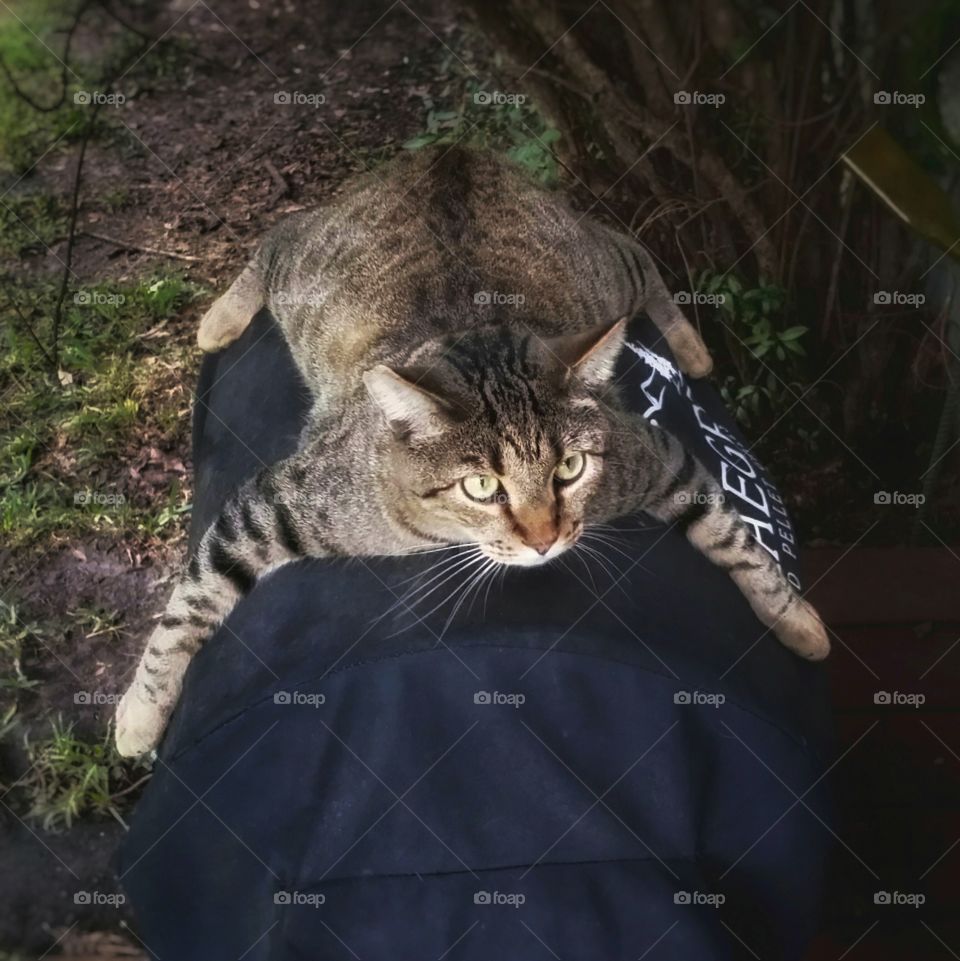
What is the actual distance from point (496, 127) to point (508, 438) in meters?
1.85

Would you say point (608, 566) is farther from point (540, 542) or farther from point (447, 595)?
point (447, 595)

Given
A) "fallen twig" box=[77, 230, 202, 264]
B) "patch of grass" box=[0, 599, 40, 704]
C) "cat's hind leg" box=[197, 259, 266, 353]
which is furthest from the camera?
"fallen twig" box=[77, 230, 202, 264]

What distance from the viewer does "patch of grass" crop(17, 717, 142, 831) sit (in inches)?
74.8

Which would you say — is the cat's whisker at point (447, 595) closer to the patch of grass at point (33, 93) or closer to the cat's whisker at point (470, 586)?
the cat's whisker at point (470, 586)

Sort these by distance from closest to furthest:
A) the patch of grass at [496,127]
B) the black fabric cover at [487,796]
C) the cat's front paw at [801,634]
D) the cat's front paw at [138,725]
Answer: the black fabric cover at [487,796] → the cat's front paw at [801,634] → the cat's front paw at [138,725] → the patch of grass at [496,127]

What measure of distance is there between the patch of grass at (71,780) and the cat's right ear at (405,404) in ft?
3.44

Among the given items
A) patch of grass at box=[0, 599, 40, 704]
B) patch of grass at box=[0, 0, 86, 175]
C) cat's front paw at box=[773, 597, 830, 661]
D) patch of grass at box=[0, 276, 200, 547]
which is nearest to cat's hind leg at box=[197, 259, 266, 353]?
patch of grass at box=[0, 276, 200, 547]

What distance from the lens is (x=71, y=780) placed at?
1940 millimetres

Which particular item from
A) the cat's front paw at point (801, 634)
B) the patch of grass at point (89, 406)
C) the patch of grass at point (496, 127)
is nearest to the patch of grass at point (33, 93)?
the patch of grass at point (89, 406)

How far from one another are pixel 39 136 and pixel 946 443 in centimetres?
290

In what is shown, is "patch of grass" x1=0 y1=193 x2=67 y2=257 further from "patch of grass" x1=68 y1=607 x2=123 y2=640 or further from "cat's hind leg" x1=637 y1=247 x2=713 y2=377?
"cat's hind leg" x1=637 y1=247 x2=713 y2=377

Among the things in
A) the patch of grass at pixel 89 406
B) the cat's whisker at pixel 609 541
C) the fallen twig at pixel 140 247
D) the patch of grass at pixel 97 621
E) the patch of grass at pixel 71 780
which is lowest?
the patch of grass at pixel 71 780

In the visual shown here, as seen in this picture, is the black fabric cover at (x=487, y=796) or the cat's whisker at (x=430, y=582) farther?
the cat's whisker at (x=430, y=582)

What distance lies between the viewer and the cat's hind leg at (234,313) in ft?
7.17
